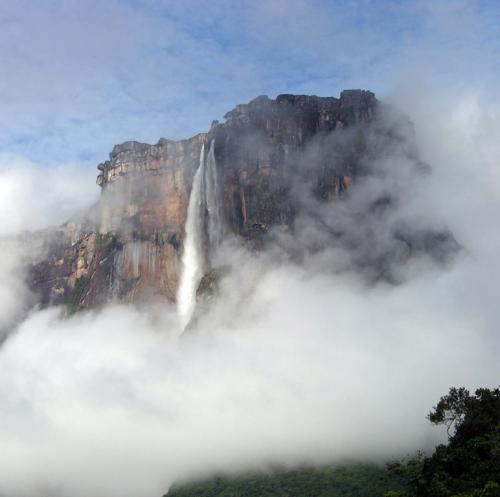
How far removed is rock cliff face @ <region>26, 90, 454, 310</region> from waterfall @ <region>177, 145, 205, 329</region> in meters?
1.16

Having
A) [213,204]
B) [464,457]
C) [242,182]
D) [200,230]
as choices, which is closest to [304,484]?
[464,457]

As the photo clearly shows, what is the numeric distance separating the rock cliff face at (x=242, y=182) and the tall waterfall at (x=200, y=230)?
1164mm

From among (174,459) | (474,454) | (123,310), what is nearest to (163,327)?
(123,310)

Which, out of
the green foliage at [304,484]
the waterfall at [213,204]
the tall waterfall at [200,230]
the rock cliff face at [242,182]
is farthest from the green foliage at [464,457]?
the waterfall at [213,204]

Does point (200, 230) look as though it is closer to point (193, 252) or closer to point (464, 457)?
point (193, 252)

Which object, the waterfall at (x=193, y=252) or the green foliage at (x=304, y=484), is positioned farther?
the waterfall at (x=193, y=252)

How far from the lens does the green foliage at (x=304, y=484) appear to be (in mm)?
72625

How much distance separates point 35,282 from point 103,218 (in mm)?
24174

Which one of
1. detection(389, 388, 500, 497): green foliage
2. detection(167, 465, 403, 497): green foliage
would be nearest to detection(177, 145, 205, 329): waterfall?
detection(167, 465, 403, 497): green foliage

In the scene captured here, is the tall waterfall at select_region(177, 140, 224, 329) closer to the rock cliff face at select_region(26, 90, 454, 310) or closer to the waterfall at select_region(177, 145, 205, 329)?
the waterfall at select_region(177, 145, 205, 329)

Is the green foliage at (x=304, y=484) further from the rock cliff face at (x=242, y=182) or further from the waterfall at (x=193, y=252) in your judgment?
the rock cliff face at (x=242, y=182)

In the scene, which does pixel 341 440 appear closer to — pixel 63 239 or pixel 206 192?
pixel 206 192

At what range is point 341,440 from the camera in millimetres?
86438

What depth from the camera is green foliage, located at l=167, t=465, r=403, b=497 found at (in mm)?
72625
